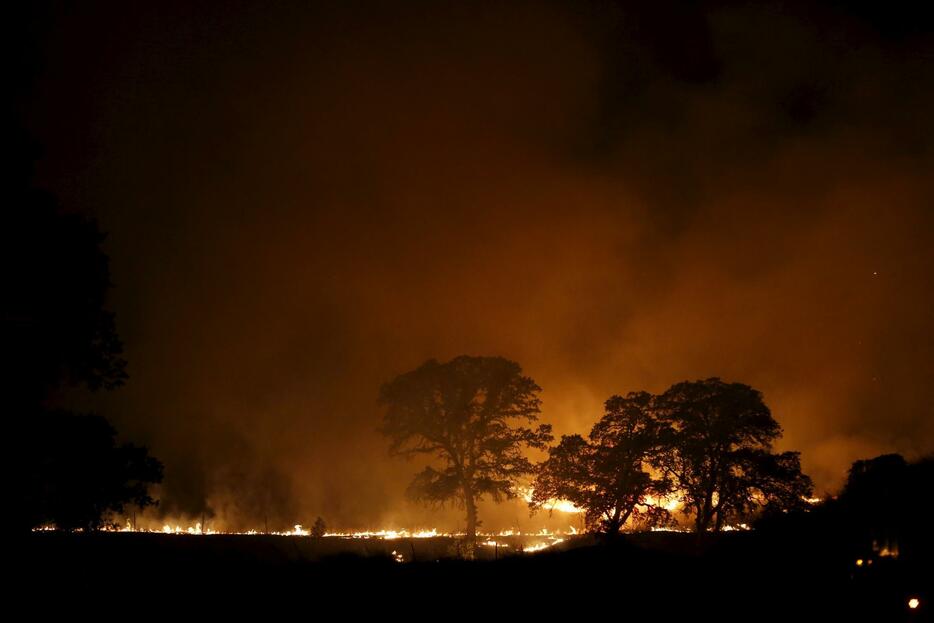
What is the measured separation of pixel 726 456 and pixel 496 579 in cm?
1741

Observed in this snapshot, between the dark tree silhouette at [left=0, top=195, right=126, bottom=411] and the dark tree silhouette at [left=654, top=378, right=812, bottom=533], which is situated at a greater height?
the dark tree silhouette at [left=0, top=195, right=126, bottom=411]

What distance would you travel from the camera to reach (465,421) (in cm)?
2775

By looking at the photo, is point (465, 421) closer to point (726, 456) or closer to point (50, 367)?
point (726, 456)

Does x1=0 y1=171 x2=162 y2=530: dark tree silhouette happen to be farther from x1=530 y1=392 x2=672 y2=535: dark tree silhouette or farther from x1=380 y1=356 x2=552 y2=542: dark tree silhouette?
x1=530 y1=392 x2=672 y2=535: dark tree silhouette

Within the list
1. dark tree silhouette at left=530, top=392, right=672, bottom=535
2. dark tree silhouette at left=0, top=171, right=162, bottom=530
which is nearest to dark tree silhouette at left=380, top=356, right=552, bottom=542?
dark tree silhouette at left=530, top=392, right=672, bottom=535

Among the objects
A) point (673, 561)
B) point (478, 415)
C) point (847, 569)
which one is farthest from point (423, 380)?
Result: point (847, 569)

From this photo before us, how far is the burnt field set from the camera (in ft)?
34.7

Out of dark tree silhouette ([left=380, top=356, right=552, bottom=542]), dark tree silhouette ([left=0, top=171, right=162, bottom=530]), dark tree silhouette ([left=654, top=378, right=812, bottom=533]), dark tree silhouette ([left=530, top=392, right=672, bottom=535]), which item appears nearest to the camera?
dark tree silhouette ([left=0, top=171, right=162, bottom=530])

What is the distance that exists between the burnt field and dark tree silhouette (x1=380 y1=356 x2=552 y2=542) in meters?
10.0

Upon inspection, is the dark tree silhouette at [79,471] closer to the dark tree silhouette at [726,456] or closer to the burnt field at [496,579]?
the burnt field at [496,579]

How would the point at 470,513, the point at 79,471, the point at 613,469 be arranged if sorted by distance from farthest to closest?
1. the point at 470,513
2. the point at 613,469
3. the point at 79,471

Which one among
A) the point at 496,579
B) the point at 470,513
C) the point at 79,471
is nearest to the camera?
the point at 79,471

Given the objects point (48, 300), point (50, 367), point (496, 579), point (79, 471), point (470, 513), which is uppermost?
point (48, 300)

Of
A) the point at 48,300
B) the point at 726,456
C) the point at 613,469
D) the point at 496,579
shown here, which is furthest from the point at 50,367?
the point at 726,456
